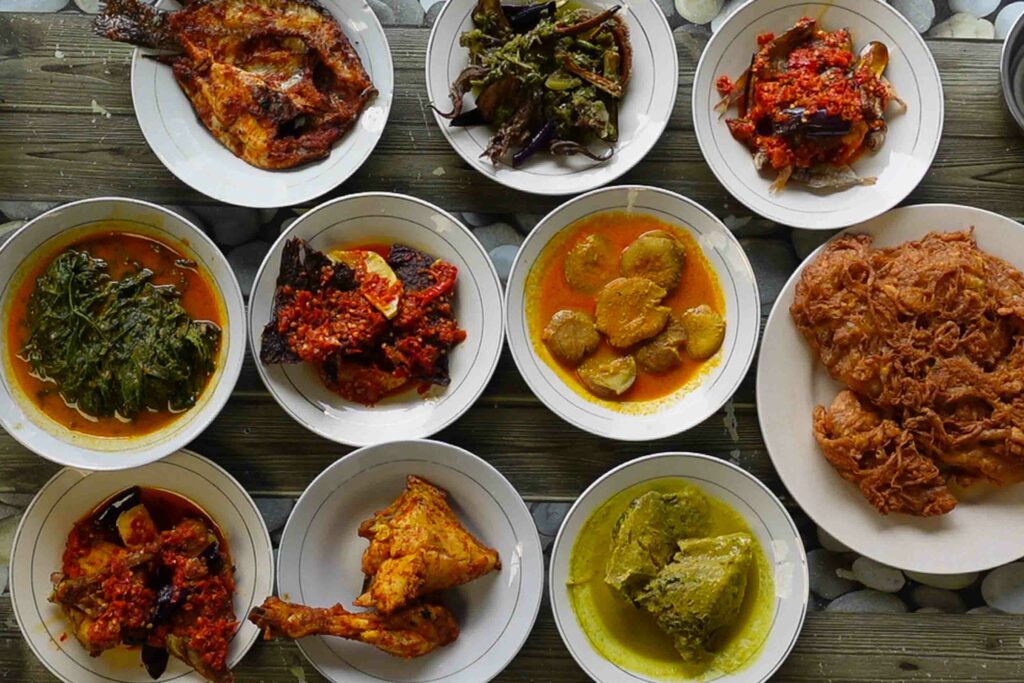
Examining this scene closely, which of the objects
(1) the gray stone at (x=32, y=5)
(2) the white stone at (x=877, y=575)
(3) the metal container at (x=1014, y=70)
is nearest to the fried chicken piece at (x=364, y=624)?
(2) the white stone at (x=877, y=575)

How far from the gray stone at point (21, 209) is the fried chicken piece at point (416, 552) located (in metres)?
1.78

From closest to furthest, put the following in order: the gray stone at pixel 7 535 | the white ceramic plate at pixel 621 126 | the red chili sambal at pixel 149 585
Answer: the red chili sambal at pixel 149 585
the white ceramic plate at pixel 621 126
the gray stone at pixel 7 535

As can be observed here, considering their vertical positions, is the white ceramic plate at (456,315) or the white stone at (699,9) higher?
the white stone at (699,9)

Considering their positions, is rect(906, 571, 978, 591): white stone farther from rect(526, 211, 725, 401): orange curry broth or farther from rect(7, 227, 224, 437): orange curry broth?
rect(7, 227, 224, 437): orange curry broth

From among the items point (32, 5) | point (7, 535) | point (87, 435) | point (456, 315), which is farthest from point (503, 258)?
point (7, 535)

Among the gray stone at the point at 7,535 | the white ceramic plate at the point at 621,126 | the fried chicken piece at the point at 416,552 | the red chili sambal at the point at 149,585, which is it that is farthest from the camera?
the gray stone at the point at 7,535

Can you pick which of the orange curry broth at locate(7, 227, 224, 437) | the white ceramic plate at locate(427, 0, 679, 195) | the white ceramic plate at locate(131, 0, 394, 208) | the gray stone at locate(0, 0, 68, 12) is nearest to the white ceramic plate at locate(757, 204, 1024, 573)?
the white ceramic plate at locate(427, 0, 679, 195)

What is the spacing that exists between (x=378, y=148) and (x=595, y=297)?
104 centimetres

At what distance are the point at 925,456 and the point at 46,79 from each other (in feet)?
12.0

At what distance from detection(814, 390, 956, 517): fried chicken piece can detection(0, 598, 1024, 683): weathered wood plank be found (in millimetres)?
557

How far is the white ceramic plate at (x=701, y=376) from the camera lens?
3064 millimetres

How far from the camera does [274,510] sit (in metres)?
3.26

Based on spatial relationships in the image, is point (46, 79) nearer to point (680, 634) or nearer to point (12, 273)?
point (12, 273)

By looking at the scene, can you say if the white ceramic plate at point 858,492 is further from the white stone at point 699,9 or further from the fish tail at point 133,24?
the fish tail at point 133,24
